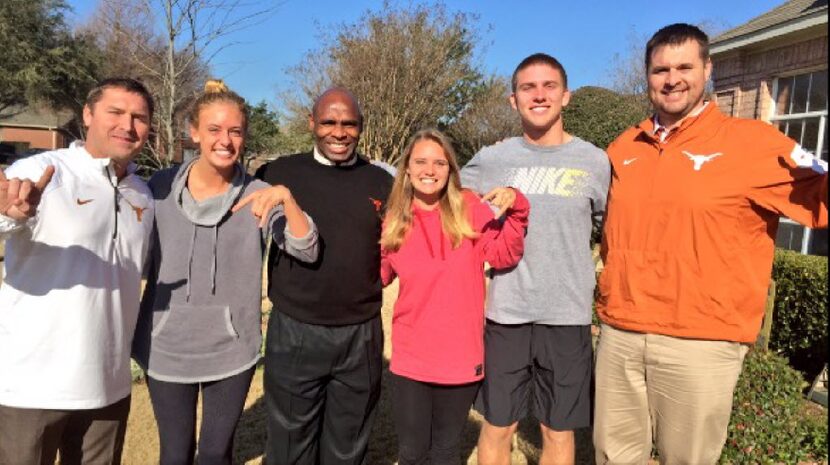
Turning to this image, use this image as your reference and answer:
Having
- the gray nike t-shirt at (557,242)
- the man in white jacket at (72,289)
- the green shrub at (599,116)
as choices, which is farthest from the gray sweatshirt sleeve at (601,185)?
the green shrub at (599,116)

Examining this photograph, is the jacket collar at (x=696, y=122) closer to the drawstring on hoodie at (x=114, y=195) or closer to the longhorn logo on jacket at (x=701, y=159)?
the longhorn logo on jacket at (x=701, y=159)

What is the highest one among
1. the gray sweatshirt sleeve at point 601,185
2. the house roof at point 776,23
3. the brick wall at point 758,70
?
the house roof at point 776,23

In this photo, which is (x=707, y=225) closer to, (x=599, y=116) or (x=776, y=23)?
(x=776, y=23)

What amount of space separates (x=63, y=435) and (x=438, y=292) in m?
1.79

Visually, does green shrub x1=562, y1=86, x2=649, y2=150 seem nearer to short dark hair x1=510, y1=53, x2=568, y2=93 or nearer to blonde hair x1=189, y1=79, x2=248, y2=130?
short dark hair x1=510, y1=53, x2=568, y2=93

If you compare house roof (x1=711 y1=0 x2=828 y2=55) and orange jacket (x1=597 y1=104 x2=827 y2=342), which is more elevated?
house roof (x1=711 y1=0 x2=828 y2=55)

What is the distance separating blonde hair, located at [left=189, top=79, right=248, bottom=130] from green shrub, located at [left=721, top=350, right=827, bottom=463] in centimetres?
326

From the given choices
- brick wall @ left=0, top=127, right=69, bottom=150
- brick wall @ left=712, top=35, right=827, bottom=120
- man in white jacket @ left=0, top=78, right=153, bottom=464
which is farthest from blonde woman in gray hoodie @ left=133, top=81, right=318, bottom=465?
brick wall @ left=0, top=127, right=69, bottom=150

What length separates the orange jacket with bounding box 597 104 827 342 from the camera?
2367mm

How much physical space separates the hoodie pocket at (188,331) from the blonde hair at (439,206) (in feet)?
2.89

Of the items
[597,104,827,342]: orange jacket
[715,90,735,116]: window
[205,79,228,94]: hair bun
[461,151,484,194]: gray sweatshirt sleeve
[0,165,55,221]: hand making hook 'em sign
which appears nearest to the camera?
[0,165,55,221]: hand making hook 'em sign

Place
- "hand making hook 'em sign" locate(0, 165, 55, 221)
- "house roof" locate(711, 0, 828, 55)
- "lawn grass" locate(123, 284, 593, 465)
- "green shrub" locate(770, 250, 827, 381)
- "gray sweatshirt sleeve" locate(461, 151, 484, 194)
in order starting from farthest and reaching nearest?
"house roof" locate(711, 0, 828, 55) < "green shrub" locate(770, 250, 827, 381) < "lawn grass" locate(123, 284, 593, 465) < "gray sweatshirt sleeve" locate(461, 151, 484, 194) < "hand making hook 'em sign" locate(0, 165, 55, 221)

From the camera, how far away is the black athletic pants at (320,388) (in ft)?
9.00

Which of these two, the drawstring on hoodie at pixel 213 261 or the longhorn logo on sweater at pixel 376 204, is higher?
the longhorn logo on sweater at pixel 376 204
